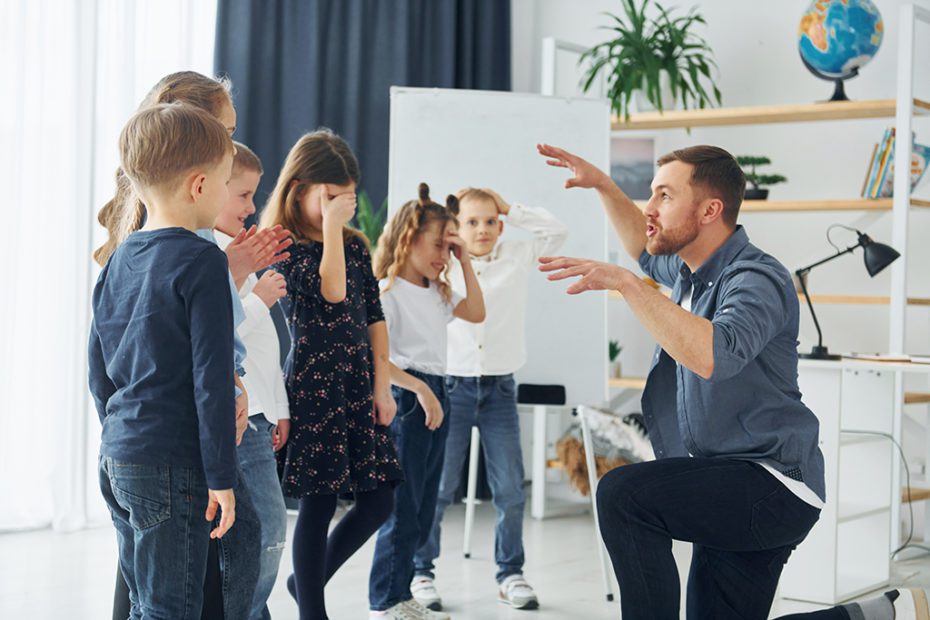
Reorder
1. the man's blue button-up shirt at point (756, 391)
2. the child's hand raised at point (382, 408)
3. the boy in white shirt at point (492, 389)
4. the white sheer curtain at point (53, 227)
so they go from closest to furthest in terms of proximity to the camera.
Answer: the man's blue button-up shirt at point (756, 391) < the child's hand raised at point (382, 408) < the boy in white shirt at point (492, 389) < the white sheer curtain at point (53, 227)

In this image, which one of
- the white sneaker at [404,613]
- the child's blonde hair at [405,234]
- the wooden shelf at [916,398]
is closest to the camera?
the white sneaker at [404,613]

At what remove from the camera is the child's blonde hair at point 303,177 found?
7.41 feet

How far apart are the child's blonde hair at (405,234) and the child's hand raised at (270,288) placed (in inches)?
25.3

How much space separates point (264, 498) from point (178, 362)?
0.55 meters

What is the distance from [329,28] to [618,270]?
303 centimetres

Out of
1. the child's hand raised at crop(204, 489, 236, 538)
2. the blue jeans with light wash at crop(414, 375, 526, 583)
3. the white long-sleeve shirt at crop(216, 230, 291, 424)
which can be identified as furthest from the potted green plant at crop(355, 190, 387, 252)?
the child's hand raised at crop(204, 489, 236, 538)

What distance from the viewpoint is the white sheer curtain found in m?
3.57

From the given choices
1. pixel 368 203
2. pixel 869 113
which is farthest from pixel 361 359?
pixel 869 113

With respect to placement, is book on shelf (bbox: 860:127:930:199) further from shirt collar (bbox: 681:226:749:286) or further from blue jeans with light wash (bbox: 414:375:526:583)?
shirt collar (bbox: 681:226:749:286)

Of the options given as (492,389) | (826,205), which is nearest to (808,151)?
(826,205)

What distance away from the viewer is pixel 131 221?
5.63 feet

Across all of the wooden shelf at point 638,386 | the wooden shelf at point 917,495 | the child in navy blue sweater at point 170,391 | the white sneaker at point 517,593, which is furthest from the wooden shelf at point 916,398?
the child in navy blue sweater at point 170,391

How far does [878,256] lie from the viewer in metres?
3.22

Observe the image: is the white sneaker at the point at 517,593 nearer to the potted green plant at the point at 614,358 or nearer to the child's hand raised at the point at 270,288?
the child's hand raised at the point at 270,288
